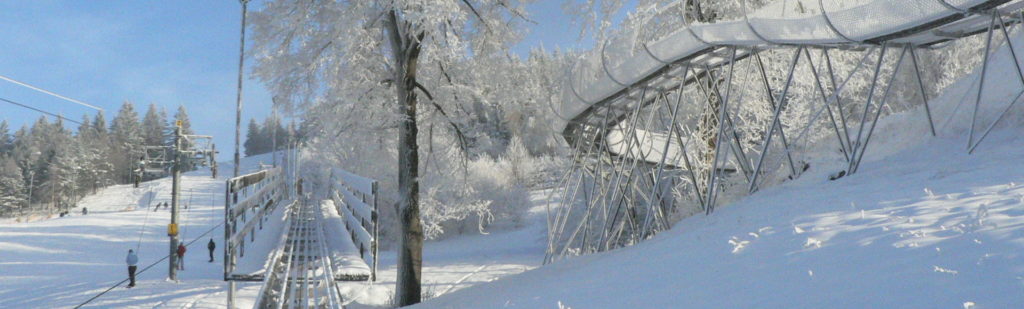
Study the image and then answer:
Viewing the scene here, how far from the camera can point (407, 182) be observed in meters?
10.0

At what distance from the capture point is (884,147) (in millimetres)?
9125

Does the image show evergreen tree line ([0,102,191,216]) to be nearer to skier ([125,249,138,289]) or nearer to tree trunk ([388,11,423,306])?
skier ([125,249,138,289])

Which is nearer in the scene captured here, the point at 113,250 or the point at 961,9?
the point at 961,9

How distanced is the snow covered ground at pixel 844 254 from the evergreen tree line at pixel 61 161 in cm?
7265

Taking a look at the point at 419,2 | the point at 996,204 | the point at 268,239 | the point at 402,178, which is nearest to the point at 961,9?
the point at 996,204

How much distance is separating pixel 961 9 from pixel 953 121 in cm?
301

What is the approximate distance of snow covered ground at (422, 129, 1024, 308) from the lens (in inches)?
132

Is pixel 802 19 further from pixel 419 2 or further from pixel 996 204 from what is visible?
pixel 419 2

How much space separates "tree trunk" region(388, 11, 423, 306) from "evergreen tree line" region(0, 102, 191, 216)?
6737 centimetres

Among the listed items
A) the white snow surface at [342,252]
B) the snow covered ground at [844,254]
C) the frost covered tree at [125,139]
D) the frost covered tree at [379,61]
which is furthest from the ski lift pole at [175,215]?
the frost covered tree at [125,139]

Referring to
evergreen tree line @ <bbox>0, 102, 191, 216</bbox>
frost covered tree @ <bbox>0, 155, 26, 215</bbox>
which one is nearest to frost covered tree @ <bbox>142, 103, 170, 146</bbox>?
evergreen tree line @ <bbox>0, 102, 191, 216</bbox>

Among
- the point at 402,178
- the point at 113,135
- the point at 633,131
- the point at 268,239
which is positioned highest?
the point at 113,135

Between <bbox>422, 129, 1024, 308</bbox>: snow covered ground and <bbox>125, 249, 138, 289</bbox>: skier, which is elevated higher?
<bbox>422, 129, 1024, 308</bbox>: snow covered ground

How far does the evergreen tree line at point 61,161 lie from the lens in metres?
74.8
